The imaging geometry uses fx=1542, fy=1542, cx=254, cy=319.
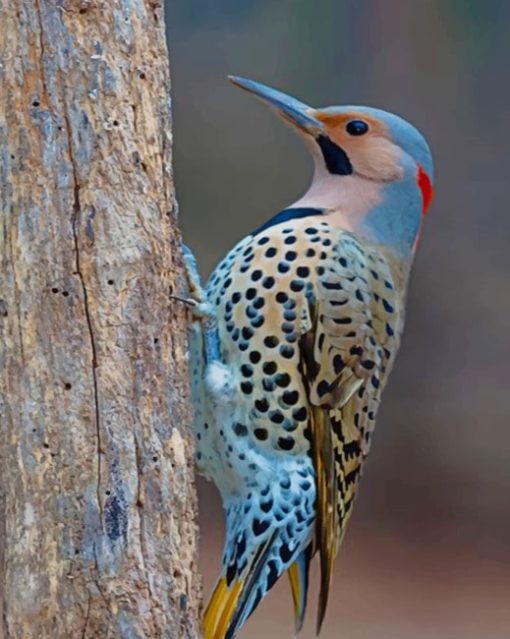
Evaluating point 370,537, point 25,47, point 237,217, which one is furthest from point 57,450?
point 370,537

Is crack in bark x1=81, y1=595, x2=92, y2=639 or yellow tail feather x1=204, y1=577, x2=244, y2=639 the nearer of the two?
crack in bark x1=81, y1=595, x2=92, y2=639

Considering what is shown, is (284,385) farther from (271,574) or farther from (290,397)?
(271,574)

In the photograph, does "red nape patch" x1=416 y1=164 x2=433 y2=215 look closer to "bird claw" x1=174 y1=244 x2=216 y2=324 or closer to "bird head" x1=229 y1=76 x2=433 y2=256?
"bird head" x1=229 y1=76 x2=433 y2=256

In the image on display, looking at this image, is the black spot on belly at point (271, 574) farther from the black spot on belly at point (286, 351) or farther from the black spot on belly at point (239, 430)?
the black spot on belly at point (286, 351)

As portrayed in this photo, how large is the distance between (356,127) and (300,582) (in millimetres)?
774

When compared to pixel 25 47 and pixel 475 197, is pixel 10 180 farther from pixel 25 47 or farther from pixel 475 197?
pixel 475 197

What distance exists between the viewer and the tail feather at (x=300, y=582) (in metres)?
2.58

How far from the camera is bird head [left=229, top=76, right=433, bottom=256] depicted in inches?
103

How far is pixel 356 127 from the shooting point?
2.62m

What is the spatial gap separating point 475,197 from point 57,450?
8.72ft

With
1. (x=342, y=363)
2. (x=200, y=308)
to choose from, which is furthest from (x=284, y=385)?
(x=200, y=308)

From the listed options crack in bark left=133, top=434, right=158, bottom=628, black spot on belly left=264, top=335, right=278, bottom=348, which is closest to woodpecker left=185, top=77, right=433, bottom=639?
black spot on belly left=264, top=335, right=278, bottom=348

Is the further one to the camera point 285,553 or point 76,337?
point 285,553

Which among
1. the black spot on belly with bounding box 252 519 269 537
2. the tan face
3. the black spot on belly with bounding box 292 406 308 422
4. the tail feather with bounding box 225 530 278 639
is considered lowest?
the tail feather with bounding box 225 530 278 639
